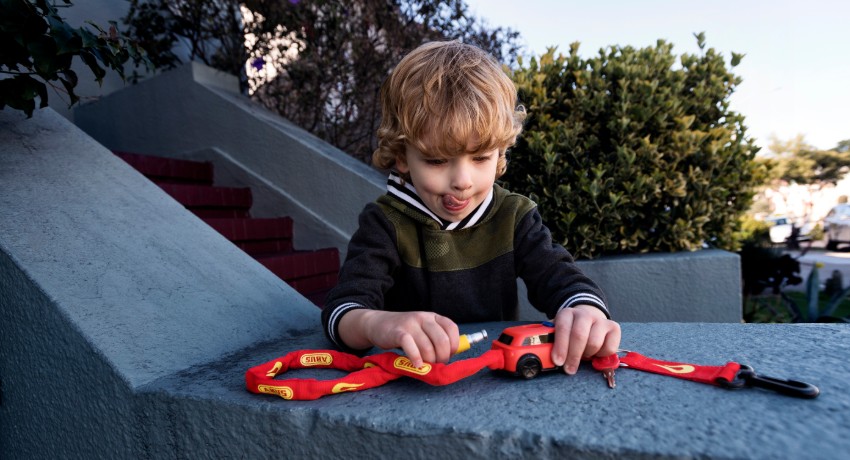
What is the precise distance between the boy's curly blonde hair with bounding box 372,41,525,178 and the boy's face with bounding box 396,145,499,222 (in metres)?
0.03

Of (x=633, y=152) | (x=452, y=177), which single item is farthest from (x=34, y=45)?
(x=633, y=152)

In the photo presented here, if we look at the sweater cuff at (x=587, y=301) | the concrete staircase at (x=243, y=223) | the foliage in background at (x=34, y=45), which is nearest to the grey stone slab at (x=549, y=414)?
the sweater cuff at (x=587, y=301)

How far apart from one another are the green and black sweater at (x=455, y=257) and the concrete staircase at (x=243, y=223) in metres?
→ 1.80

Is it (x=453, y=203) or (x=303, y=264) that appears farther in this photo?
(x=303, y=264)

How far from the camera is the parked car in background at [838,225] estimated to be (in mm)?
16328

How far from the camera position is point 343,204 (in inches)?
159

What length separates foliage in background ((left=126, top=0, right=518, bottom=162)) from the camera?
188 inches

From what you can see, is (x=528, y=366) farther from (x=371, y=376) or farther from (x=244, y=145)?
(x=244, y=145)

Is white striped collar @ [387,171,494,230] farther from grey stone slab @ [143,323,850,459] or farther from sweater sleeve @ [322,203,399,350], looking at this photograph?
grey stone slab @ [143,323,850,459]

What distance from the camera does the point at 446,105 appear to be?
142 centimetres

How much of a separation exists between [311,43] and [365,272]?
395 cm

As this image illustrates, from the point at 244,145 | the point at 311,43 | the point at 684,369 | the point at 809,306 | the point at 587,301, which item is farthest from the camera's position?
the point at 311,43

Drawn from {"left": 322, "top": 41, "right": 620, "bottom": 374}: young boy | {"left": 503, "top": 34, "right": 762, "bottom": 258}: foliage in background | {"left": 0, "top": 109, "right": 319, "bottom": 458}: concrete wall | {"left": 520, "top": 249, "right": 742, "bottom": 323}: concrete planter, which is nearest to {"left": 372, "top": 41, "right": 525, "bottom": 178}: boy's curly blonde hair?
{"left": 322, "top": 41, "right": 620, "bottom": 374}: young boy

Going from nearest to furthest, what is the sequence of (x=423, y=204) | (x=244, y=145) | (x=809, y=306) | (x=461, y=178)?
(x=461, y=178)
(x=423, y=204)
(x=809, y=306)
(x=244, y=145)
